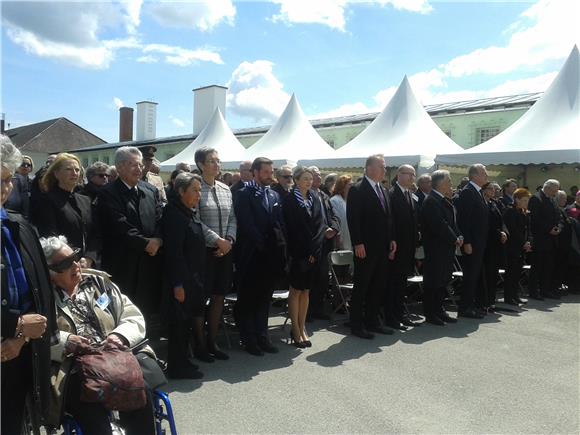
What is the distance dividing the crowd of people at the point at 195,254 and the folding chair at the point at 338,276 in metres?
0.19

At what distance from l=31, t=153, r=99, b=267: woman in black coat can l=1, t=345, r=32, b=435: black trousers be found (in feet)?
5.93

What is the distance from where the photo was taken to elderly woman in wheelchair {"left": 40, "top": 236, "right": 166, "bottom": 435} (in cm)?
254

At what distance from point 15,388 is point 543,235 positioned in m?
8.54

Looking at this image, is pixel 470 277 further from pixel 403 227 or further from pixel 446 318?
pixel 403 227

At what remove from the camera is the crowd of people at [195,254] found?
233 centimetres

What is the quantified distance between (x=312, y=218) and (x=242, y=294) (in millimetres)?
1105

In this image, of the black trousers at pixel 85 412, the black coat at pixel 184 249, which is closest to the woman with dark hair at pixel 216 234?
the black coat at pixel 184 249

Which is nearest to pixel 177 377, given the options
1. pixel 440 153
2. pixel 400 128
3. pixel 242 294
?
pixel 242 294

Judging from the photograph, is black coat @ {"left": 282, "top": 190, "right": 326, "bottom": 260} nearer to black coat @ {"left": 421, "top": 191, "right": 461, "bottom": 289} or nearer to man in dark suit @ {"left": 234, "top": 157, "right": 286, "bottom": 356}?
man in dark suit @ {"left": 234, "top": 157, "right": 286, "bottom": 356}

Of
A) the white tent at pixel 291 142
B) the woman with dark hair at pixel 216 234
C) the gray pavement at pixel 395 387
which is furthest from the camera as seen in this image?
the white tent at pixel 291 142

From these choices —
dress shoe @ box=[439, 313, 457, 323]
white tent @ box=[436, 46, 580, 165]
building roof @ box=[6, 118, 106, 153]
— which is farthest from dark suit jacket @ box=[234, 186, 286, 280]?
building roof @ box=[6, 118, 106, 153]

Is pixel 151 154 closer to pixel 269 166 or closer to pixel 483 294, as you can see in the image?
pixel 269 166

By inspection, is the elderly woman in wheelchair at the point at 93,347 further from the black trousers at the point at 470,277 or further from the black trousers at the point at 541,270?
the black trousers at the point at 541,270

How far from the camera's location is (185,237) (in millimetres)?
4367
